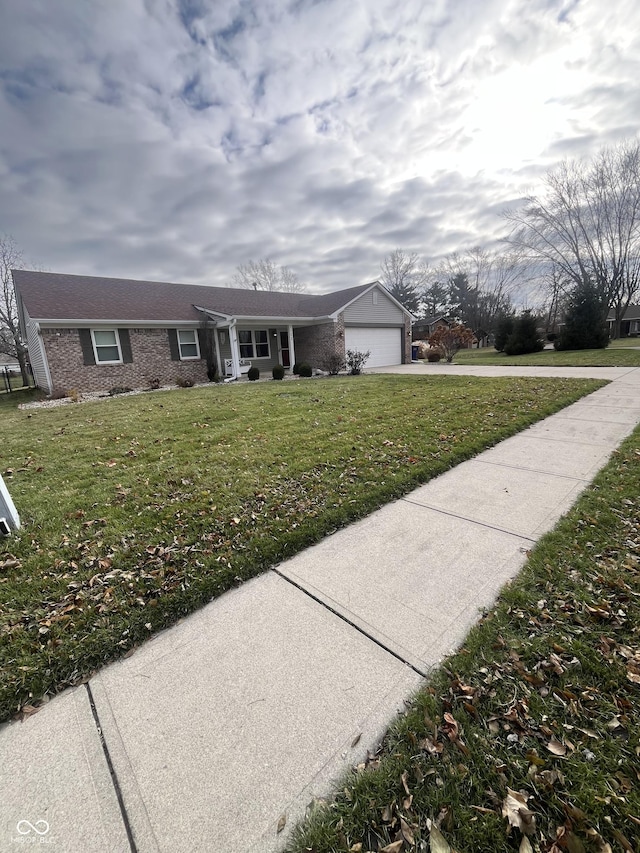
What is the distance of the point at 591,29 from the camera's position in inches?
312

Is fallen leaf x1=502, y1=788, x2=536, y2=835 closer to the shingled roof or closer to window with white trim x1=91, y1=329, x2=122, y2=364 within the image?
the shingled roof

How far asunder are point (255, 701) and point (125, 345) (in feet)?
53.2

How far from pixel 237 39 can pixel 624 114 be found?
71.8ft

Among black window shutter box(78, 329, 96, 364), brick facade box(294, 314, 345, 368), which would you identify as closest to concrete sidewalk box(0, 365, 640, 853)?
black window shutter box(78, 329, 96, 364)

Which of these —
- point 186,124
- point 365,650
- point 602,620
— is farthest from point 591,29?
point 365,650

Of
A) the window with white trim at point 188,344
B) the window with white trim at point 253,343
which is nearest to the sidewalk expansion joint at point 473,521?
the window with white trim at point 188,344

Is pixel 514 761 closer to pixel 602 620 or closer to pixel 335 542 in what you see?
pixel 602 620

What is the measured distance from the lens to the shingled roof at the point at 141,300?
14.3m

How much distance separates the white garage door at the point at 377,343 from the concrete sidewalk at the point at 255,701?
17198mm

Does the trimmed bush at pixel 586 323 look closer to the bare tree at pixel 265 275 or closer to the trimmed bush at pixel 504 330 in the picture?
the trimmed bush at pixel 504 330

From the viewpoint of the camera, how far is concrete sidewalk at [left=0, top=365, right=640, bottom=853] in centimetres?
137

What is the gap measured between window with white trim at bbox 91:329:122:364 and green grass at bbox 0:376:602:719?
6.77 m

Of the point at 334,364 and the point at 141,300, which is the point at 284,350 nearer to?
the point at 334,364

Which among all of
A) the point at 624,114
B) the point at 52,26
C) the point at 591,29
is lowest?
the point at 52,26
